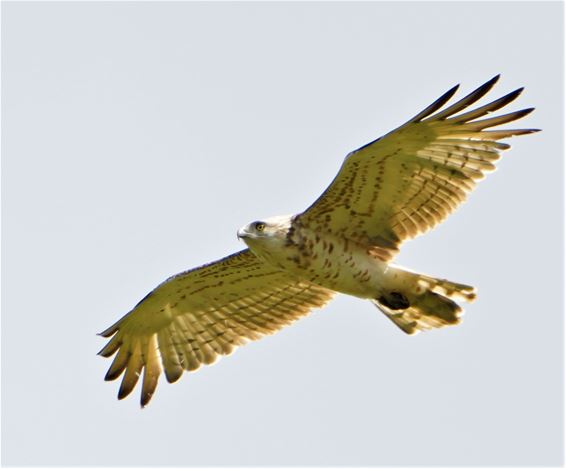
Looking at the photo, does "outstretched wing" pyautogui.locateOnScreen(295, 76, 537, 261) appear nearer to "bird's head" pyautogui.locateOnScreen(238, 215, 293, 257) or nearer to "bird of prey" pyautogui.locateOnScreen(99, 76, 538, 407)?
"bird of prey" pyautogui.locateOnScreen(99, 76, 538, 407)

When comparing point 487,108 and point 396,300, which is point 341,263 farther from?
point 487,108

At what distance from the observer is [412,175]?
14359mm

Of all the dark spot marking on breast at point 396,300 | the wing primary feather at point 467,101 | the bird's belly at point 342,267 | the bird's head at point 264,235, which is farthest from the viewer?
the dark spot marking on breast at point 396,300

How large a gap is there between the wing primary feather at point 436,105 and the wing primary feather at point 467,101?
0.22 meters

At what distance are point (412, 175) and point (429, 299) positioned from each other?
4.88 ft

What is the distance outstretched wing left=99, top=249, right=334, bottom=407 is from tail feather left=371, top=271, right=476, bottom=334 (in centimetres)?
115

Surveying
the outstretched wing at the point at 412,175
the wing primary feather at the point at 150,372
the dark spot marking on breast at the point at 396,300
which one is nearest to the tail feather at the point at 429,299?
the dark spot marking on breast at the point at 396,300

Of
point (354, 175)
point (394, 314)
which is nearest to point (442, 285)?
point (394, 314)

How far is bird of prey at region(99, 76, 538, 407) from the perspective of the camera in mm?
14039

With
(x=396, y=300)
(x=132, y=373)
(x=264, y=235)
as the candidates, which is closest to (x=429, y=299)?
(x=396, y=300)

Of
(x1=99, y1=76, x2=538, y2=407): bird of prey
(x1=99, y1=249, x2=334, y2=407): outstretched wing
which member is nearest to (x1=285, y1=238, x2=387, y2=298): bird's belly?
(x1=99, y1=76, x2=538, y2=407): bird of prey

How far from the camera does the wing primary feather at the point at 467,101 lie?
13531 millimetres

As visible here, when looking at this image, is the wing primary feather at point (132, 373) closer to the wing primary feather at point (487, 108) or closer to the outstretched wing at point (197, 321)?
the outstretched wing at point (197, 321)

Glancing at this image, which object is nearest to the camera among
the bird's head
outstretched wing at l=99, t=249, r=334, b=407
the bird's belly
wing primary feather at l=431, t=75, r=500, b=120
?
wing primary feather at l=431, t=75, r=500, b=120
